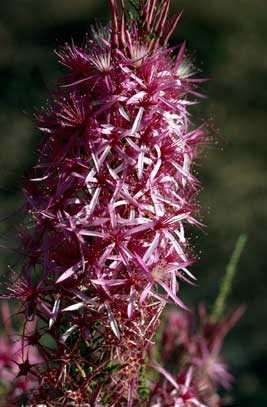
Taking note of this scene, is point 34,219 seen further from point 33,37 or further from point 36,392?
point 33,37

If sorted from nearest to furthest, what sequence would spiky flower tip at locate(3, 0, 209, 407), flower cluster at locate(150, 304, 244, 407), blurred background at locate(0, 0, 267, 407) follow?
spiky flower tip at locate(3, 0, 209, 407) < flower cluster at locate(150, 304, 244, 407) < blurred background at locate(0, 0, 267, 407)

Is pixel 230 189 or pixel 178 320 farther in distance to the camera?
pixel 230 189

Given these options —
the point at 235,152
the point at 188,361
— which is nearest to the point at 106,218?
the point at 188,361

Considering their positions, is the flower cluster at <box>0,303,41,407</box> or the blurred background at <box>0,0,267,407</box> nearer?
the flower cluster at <box>0,303,41,407</box>

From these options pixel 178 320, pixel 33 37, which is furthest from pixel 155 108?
pixel 33 37

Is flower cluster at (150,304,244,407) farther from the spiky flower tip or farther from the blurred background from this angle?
the blurred background

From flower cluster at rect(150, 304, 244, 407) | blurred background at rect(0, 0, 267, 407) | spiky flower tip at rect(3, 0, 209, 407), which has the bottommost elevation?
blurred background at rect(0, 0, 267, 407)

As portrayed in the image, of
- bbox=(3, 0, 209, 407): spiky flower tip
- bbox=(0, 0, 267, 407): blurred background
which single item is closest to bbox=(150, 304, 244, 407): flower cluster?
bbox=(3, 0, 209, 407): spiky flower tip
